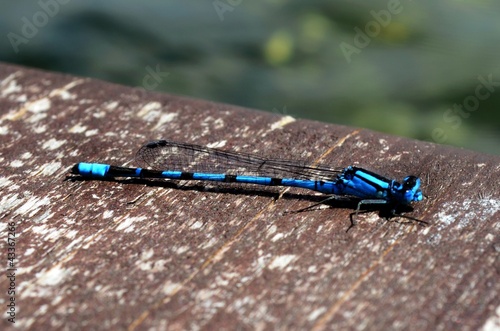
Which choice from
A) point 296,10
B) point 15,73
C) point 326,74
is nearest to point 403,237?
point 15,73

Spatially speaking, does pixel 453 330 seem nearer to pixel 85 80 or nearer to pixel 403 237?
pixel 403 237

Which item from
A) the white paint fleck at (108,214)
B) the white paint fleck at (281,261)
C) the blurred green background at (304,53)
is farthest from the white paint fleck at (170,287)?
the blurred green background at (304,53)

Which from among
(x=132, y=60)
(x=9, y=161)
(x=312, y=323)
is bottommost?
(x=132, y=60)

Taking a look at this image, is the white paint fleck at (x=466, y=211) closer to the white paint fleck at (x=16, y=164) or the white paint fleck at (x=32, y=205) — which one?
the white paint fleck at (x=32, y=205)

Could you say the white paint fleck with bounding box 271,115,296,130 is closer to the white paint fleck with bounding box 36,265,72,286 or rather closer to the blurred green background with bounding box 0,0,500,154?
the white paint fleck with bounding box 36,265,72,286

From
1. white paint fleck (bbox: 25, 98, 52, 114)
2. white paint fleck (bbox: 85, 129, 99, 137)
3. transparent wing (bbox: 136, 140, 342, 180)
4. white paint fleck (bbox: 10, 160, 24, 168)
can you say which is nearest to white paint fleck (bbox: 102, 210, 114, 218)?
transparent wing (bbox: 136, 140, 342, 180)

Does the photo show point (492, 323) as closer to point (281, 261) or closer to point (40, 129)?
point (281, 261)

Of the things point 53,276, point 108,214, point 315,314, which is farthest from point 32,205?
point 315,314
